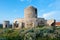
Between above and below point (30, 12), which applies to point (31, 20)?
below

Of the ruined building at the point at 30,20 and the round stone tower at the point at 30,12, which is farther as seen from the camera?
the round stone tower at the point at 30,12

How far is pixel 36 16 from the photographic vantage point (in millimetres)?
30562

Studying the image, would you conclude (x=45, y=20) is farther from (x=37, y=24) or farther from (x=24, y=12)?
(x=24, y=12)

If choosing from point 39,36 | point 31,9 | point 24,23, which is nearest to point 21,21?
point 24,23

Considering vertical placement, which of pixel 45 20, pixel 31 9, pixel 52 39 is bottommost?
pixel 52 39

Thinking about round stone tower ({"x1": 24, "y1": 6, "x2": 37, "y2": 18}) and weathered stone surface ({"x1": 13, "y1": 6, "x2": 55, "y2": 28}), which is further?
round stone tower ({"x1": 24, "y1": 6, "x2": 37, "y2": 18})

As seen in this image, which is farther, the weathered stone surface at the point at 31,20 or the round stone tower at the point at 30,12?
the round stone tower at the point at 30,12

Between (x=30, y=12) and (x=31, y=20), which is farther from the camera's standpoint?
(x=30, y=12)

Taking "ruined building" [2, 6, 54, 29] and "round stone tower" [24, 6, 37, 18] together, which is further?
"round stone tower" [24, 6, 37, 18]

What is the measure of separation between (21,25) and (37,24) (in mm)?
3040

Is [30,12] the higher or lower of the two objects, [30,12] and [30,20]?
the higher

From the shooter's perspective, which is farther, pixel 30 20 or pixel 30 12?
pixel 30 12

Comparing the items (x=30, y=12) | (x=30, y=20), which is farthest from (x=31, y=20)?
(x=30, y=12)

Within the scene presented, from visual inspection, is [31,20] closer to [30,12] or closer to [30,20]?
[30,20]
